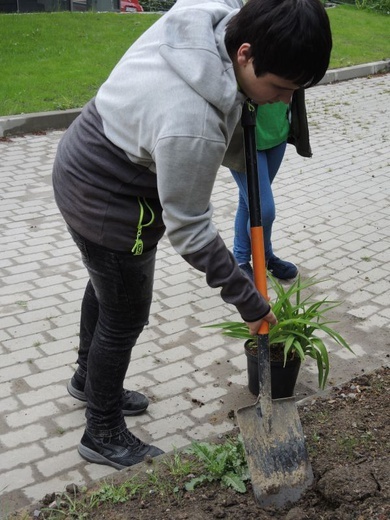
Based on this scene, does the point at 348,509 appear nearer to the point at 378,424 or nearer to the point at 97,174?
the point at 378,424

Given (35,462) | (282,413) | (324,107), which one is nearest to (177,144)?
(282,413)

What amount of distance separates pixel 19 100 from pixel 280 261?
5080mm

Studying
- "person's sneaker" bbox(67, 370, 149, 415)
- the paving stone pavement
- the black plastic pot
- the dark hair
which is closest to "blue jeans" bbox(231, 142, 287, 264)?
the paving stone pavement

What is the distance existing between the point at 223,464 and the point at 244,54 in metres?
1.55

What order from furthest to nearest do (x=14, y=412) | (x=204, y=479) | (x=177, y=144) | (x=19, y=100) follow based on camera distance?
1. (x=19, y=100)
2. (x=14, y=412)
3. (x=204, y=479)
4. (x=177, y=144)

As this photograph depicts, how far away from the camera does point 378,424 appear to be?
3.47 meters

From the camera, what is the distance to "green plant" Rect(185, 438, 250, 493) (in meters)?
3.05

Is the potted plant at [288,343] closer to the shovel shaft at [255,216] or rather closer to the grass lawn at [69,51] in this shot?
the shovel shaft at [255,216]

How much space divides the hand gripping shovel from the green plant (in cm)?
10

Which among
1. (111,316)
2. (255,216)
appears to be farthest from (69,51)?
(255,216)

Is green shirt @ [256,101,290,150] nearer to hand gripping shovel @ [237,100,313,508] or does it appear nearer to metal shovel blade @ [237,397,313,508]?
hand gripping shovel @ [237,100,313,508]

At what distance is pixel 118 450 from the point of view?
11.0 feet

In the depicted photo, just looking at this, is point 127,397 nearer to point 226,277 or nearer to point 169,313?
point 169,313

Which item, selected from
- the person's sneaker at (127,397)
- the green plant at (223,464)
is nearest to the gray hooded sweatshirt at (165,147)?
the green plant at (223,464)
